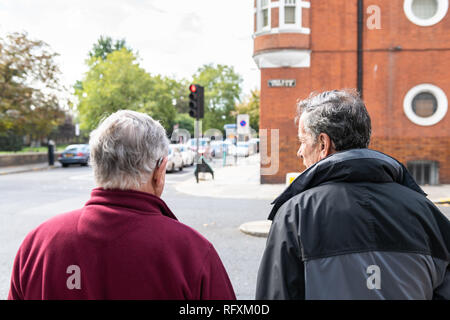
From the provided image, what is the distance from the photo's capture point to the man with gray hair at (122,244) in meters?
1.58

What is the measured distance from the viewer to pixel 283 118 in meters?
15.8

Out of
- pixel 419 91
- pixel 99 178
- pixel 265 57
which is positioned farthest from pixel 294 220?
pixel 419 91

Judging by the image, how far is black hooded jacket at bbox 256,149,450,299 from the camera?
164cm

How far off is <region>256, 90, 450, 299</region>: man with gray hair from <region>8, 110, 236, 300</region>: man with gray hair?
0.91ft

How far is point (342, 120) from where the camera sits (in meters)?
1.89

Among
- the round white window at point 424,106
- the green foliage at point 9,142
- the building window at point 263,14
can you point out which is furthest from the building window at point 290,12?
the green foliage at point 9,142

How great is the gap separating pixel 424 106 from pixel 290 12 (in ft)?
18.5

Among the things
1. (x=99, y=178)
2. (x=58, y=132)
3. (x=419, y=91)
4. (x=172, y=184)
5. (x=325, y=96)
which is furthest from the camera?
(x=58, y=132)

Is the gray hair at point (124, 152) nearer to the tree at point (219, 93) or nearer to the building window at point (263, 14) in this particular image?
the building window at point (263, 14)

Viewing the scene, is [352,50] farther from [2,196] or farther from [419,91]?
[2,196]

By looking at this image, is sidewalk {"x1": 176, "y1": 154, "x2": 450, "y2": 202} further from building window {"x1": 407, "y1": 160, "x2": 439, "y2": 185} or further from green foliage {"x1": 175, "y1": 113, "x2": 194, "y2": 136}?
green foliage {"x1": 175, "y1": 113, "x2": 194, "y2": 136}

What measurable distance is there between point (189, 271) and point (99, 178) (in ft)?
1.61

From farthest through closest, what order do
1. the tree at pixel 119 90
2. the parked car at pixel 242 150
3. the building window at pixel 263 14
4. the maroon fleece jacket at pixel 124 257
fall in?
the tree at pixel 119 90 → the parked car at pixel 242 150 → the building window at pixel 263 14 → the maroon fleece jacket at pixel 124 257

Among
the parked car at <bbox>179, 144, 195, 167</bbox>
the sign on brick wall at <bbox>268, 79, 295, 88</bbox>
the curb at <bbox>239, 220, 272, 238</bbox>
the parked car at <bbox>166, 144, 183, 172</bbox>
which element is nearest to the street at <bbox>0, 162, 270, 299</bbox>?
the curb at <bbox>239, 220, 272, 238</bbox>
